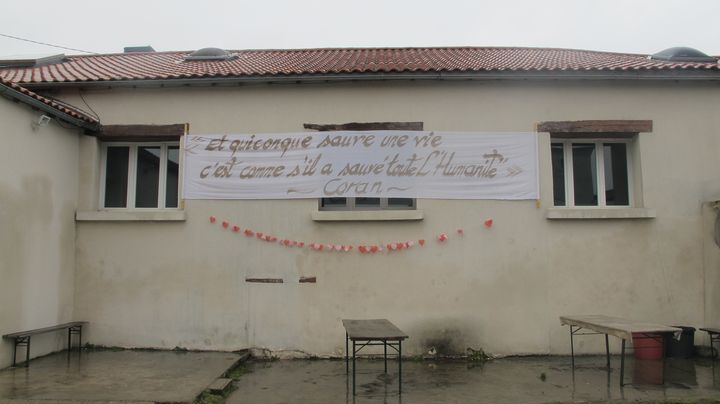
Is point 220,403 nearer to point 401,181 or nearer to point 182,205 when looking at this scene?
point 182,205

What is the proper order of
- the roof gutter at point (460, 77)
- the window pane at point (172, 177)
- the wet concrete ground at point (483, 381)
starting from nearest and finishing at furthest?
1. the wet concrete ground at point (483, 381)
2. the roof gutter at point (460, 77)
3. the window pane at point (172, 177)

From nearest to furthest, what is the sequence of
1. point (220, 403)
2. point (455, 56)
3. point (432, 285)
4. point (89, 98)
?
point (220, 403) → point (432, 285) → point (89, 98) → point (455, 56)

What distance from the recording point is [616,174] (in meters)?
8.52

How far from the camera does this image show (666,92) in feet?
27.2

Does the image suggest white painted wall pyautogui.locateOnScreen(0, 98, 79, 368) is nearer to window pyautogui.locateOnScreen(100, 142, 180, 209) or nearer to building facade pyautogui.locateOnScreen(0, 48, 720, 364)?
building facade pyautogui.locateOnScreen(0, 48, 720, 364)

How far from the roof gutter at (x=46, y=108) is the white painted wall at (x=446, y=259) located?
1089 mm

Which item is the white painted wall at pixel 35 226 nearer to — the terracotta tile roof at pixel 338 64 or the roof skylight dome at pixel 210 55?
the terracotta tile roof at pixel 338 64

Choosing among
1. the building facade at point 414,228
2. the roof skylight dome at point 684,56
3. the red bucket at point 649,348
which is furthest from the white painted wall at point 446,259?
the roof skylight dome at point 684,56

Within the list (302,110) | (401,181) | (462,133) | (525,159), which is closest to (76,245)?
(302,110)

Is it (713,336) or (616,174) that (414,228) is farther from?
(713,336)

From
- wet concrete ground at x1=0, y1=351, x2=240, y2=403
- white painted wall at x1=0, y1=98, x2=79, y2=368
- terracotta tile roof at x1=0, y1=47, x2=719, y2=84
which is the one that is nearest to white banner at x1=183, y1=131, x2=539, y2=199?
terracotta tile roof at x1=0, y1=47, x2=719, y2=84

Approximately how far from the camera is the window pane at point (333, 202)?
8.37 m

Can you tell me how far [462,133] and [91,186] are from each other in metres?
5.97

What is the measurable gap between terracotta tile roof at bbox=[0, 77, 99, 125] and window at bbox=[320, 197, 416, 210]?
3.90 m
